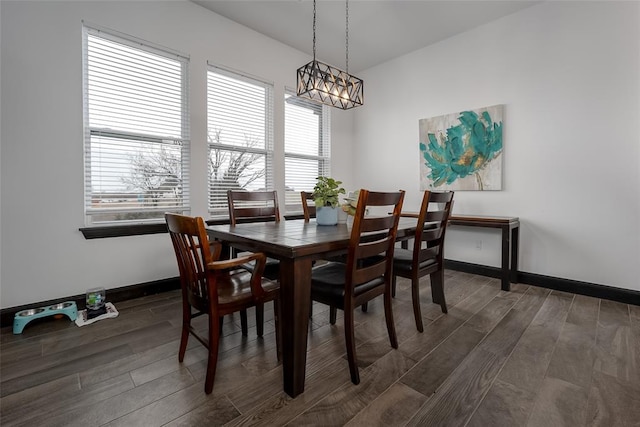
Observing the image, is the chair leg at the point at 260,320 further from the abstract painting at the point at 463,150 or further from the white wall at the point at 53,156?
the abstract painting at the point at 463,150

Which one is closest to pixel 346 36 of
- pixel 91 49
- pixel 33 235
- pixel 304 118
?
pixel 304 118

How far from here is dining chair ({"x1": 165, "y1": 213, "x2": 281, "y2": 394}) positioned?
1.37 meters

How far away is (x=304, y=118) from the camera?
4336 millimetres

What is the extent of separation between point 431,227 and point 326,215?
86 cm

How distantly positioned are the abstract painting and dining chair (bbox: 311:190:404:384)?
225cm

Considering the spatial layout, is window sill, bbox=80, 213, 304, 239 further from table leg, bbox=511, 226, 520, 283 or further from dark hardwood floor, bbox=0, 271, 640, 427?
table leg, bbox=511, 226, 520, 283

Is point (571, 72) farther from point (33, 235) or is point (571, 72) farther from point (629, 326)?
point (33, 235)

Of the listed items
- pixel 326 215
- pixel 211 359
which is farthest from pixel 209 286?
pixel 326 215

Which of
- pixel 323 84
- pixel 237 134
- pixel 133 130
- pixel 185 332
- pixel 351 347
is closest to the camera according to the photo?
pixel 351 347

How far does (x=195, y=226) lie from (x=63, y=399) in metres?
1.09

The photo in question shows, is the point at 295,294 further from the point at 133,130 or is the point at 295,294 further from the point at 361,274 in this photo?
the point at 133,130

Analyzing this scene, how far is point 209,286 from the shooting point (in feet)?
4.57

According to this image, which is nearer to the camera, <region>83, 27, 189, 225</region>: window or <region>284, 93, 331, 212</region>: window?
<region>83, 27, 189, 225</region>: window

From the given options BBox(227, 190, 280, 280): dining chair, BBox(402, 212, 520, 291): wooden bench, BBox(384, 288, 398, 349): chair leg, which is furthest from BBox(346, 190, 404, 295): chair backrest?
BBox(402, 212, 520, 291): wooden bench
